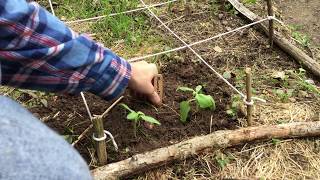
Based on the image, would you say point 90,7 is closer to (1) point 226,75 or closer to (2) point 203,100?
(1) point 226,75

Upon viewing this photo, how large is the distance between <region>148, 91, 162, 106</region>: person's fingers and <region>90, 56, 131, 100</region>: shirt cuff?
36cm

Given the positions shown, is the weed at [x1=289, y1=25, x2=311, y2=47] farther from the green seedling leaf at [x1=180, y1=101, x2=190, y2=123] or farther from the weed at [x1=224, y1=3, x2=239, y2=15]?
the green seedling leaf at [x1=180, y1=101, x2=190, y2=123]

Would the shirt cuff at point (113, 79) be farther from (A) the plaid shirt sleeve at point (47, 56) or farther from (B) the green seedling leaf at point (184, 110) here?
(B) the green seedling leaf at point (184, 110)

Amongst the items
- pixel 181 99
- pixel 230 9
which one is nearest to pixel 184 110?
pixel 181 99

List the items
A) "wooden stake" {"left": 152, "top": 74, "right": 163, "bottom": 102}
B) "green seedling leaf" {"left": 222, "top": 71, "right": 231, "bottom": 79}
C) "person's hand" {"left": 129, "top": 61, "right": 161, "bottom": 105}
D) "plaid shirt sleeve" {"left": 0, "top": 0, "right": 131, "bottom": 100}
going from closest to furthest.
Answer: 1. "plaid shirt sleeve" {"left": 0, "top": 0, "right": 131, "bottom": 100}
2. "person's hand" {"left": 129, "top": 61, "right": 161, "bottom": 105}
3. "wooden stake" {"left": 152, "top": 74, "right": 163, "bottom": 102}
4. "green seedling leaf" {"left": 222, "top": 71, "right": 231, "bottom": 79}

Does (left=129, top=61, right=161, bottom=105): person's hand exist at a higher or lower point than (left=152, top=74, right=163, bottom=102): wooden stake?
higher

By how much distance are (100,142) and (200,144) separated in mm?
417

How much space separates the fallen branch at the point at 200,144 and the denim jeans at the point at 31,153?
39.7 inches

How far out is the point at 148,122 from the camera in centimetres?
217

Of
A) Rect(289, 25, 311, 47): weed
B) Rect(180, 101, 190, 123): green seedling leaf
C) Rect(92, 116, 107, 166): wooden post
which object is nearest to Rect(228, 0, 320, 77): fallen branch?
Rect(289, 25, 311, 47): weed

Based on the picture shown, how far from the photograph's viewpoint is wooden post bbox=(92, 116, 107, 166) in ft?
6.01

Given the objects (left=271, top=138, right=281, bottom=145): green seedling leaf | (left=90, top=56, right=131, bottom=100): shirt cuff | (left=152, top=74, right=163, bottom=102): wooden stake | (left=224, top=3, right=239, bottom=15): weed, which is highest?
(left=90, top=56, right=131, bottom=100): shirt cuff

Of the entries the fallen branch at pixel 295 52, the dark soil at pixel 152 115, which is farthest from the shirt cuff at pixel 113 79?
the fallen branch at pixel 295 52

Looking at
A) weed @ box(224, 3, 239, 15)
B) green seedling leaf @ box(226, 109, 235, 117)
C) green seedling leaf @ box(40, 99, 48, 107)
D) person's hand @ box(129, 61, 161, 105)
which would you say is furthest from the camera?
weed @ box(224, 3, 239, 15)
